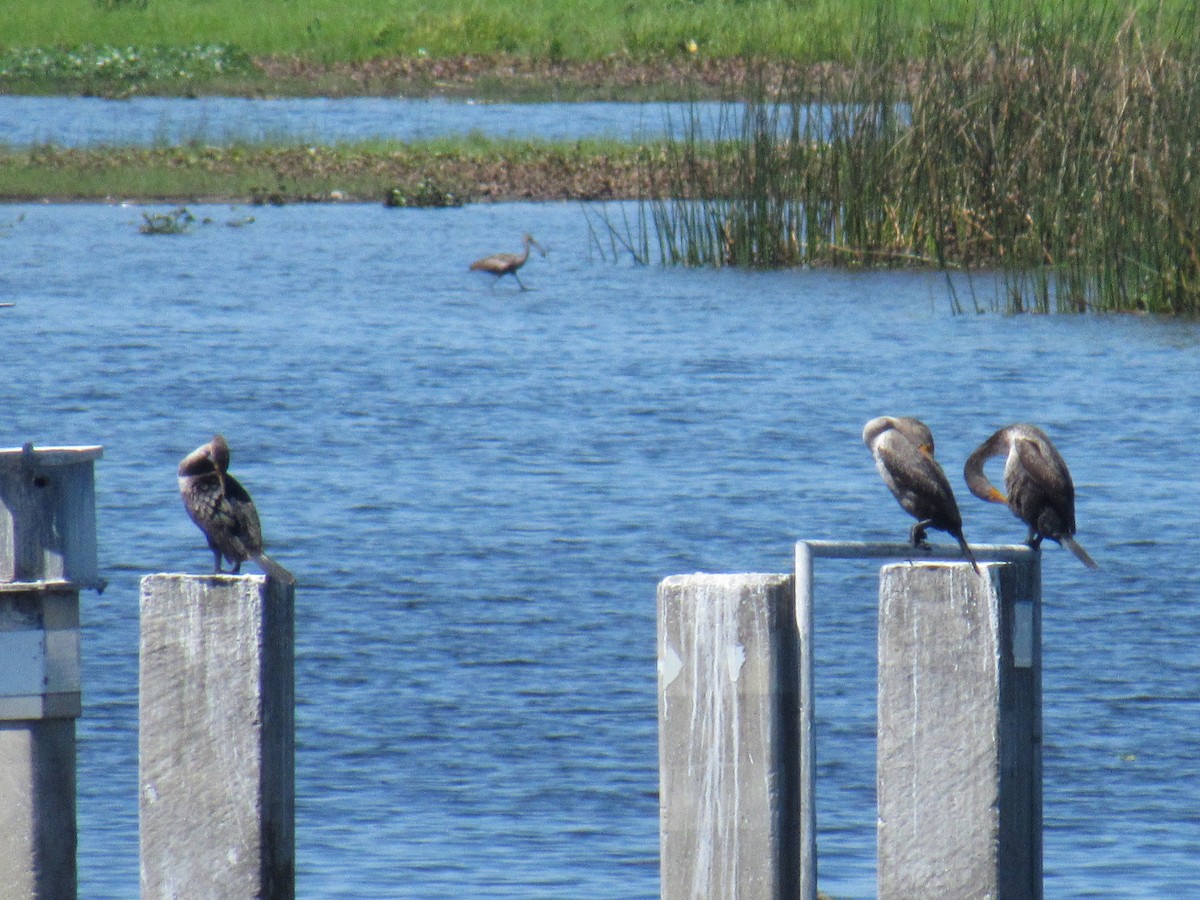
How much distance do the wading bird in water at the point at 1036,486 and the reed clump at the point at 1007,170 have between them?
361 inches

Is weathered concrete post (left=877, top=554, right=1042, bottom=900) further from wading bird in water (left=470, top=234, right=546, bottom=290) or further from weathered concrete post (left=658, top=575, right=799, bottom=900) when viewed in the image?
wading bird in water (left=470, top=234, right=546, bottom=290)

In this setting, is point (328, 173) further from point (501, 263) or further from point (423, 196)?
point (501, 263)

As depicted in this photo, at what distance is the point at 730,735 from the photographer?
3721mm

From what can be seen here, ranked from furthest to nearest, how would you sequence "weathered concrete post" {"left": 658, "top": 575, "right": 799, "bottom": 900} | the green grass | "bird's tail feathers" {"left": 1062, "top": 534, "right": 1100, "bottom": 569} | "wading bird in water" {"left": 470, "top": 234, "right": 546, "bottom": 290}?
the green grass
"wading bird in water" {"left": 470, "top": 234, "right": 546, "bottom": 290}
"bird's tail feathers" {"left": 1062, "top": 534, "right": 1100, "bottom": 569}
"weathered concrete post" {"left": 658, "top": 575, "right": 799, "bottom": 900}

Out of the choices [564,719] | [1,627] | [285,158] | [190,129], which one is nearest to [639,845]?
[564,719]

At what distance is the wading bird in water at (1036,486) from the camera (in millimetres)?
5555

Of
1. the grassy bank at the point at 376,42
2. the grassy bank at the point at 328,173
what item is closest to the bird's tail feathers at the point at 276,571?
the grassy bank at the point at 328,173

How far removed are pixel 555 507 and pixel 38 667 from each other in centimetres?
653

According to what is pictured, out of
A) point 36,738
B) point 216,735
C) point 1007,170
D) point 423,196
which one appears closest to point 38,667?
point 36,738

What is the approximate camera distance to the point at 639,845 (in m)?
5.82

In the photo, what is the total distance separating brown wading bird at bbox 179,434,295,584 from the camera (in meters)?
4.50

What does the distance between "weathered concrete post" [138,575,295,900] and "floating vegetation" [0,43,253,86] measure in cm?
3616

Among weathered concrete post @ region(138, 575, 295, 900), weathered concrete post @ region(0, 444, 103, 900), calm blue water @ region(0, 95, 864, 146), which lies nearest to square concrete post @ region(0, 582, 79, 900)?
weathered concrete post @ region(0, 444, 103, 900)

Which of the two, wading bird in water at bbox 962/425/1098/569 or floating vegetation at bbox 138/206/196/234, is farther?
floating vegetation at bbox 138/206/196/234
